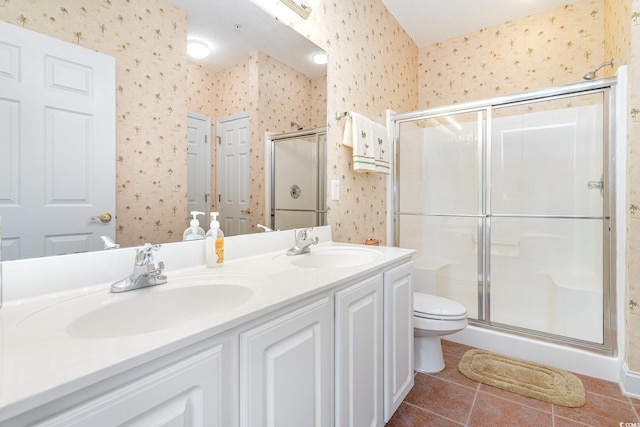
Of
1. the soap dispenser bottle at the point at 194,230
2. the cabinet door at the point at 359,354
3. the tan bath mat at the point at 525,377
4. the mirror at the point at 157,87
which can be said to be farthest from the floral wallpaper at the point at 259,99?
the tan bath mat at the point at 525,377

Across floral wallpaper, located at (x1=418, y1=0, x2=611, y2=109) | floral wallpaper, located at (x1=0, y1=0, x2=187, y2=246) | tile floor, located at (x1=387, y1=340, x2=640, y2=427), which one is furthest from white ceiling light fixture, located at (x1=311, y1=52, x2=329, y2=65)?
tile floor, located at (x1=387, y1=340, x2=640, y2=427)

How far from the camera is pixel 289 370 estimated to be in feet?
2.72

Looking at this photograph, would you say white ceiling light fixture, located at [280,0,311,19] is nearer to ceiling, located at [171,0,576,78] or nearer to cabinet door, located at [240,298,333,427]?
ceiling, located at [171,0,576,78]

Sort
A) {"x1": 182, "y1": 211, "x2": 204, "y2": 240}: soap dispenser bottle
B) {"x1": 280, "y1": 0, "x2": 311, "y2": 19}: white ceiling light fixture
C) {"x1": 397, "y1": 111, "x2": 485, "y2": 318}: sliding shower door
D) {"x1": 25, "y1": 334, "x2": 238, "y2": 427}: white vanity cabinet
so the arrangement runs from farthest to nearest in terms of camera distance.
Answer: {"x1": 397, "y1": 111, "x2": 485, "y2": 318}: sliding shower door, {"x1": 280, "y1": 0, "x2": 311, "y2": 19}: white ceiling light fixture, {"x1": 182, "y1": 211, "x2": 204, "y2": 240}: soap dispenser bottle, {"x1": 25, "y1": 334, "x2": 238, "y2": 427}: white vanity cabinet

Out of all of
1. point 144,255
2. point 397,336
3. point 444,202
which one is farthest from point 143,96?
point 444,202

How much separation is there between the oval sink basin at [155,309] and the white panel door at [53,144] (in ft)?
0.81

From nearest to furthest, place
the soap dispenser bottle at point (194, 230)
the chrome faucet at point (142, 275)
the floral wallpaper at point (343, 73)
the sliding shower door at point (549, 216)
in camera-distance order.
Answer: the chrome faucet at point (142, 275), the floral wallpaper at point (343, 73), the soap dispenser bottle at point (194, 230), the sliding shower door at point (549, 216)

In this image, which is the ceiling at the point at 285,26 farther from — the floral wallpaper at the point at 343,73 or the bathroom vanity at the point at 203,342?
the bathroom vanity at the point at 203,342

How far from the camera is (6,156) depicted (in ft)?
2.55

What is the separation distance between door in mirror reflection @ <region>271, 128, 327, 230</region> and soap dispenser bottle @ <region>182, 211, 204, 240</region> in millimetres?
428

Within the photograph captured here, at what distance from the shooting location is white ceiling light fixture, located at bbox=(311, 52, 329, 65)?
1.81 m

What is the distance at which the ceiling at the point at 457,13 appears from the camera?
2.52 meters

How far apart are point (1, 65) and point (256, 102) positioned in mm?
858

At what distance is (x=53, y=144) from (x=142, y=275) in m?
0.43
